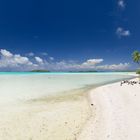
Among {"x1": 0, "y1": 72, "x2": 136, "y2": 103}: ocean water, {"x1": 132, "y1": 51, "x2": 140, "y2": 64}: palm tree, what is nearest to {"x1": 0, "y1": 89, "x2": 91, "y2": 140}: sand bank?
{"x1": 0, "y1": 72, "x2": 136, "y2": 103}: ocean water

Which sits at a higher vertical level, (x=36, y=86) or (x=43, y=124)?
(x=36, y=86)

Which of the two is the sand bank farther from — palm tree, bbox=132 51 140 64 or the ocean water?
palm tree, bbox=132 51 140 64

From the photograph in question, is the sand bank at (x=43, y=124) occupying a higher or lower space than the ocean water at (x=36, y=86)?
lower

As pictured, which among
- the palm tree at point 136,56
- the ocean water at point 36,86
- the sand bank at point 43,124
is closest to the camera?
the sand bank at point 43,124

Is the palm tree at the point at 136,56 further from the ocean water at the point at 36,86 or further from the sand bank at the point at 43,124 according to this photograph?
the sand bank at the point at 43,124

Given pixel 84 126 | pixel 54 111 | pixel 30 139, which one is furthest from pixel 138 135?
pixel 54 111

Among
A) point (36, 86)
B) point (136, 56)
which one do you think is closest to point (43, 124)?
point (36, 86)

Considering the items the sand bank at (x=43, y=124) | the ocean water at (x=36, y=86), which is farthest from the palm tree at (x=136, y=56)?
the sand bank at (x=43, y=124)

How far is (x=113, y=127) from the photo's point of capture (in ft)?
19.8

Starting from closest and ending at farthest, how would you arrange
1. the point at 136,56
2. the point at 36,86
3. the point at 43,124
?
the point at 43,124
the point at 36,86
the point at 136,56

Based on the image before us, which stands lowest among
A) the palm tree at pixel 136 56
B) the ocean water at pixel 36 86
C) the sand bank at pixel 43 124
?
the sand bank at pixel 43 124

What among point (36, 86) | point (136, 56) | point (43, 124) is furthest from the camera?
point (136, 56)

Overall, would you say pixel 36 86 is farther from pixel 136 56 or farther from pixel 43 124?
pixel 136 56

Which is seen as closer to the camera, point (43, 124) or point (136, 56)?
point (43, 124)
